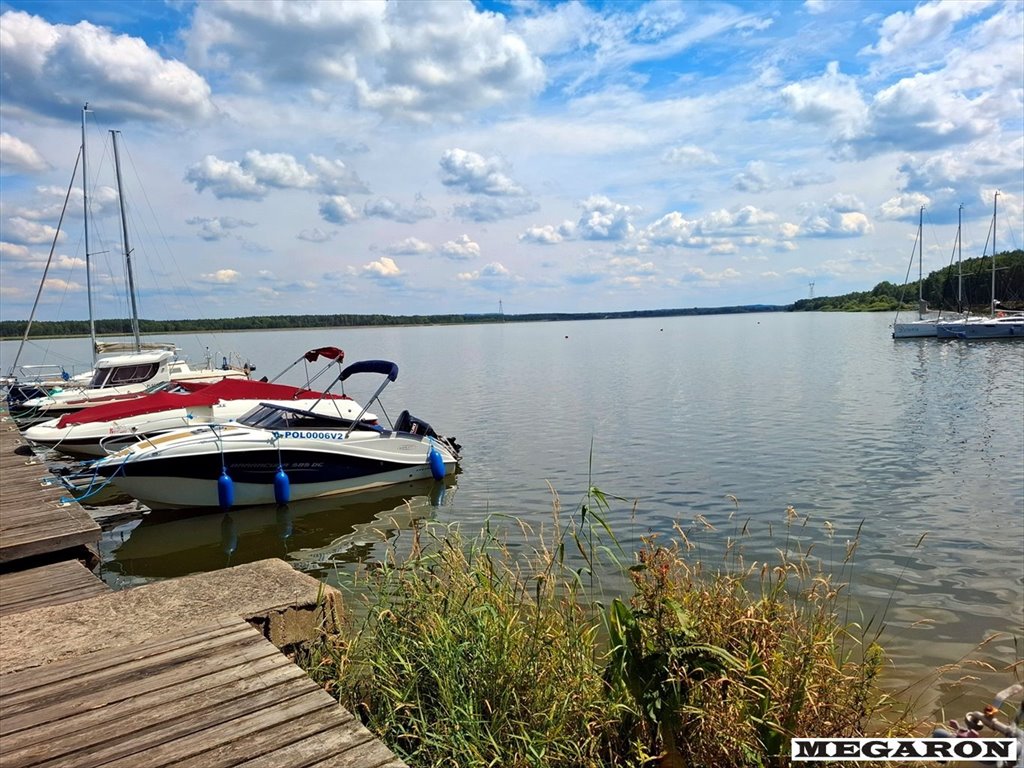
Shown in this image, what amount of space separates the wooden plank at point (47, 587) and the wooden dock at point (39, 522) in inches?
10.3

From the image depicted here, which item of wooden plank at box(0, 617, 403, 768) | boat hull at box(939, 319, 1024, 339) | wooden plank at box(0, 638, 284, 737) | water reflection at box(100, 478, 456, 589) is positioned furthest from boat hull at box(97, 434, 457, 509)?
boat hull at box(939, 319, 1024, 339)

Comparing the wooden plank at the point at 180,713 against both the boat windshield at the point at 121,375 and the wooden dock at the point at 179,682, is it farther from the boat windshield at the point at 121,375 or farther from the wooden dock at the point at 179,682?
the boat windshield at the point at 121,375

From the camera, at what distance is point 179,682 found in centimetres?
327

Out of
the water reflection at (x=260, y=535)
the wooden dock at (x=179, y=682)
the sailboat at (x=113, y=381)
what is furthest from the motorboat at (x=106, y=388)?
the wooden dock at (x=179, y=682)

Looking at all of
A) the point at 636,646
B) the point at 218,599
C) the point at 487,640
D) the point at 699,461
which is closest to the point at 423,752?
the point at 487,640

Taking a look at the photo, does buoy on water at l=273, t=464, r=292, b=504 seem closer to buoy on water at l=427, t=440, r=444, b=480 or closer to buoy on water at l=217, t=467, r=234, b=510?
buoy on water at l=217, t=467, r=234, b=510

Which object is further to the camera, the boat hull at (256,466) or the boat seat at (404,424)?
the boat seat at (404,424)

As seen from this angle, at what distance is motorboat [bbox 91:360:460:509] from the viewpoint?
42.7 ft

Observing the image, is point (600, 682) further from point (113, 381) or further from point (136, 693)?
point (113, 381)

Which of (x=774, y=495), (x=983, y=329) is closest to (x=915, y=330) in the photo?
(x=983, y=329)

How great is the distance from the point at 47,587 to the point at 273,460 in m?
8.18

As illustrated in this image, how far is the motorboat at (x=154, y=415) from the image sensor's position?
16453 mm

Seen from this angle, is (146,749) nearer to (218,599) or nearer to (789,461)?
(218,599)

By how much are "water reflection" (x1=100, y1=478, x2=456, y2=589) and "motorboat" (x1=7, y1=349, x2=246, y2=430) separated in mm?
10146
